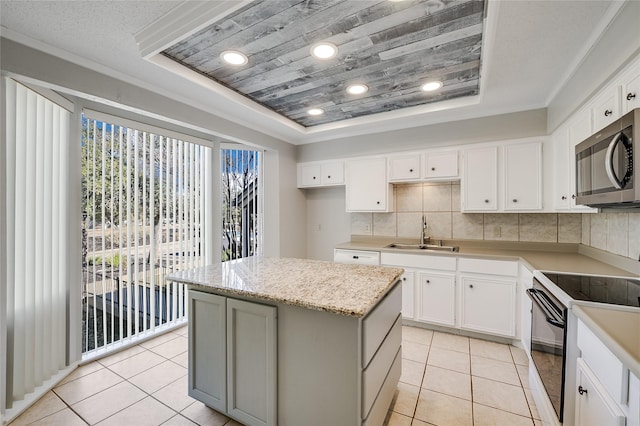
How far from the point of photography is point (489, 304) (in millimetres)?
2797

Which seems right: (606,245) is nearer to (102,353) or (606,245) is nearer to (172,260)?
(172,260)

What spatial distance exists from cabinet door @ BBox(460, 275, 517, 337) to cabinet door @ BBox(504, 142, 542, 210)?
819 millimetres

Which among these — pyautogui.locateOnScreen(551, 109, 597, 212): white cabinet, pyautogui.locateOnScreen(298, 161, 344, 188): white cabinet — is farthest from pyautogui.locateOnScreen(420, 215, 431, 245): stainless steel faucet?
pyautogui.locateOnScreen(551, 109, 597, 212): white cabinet

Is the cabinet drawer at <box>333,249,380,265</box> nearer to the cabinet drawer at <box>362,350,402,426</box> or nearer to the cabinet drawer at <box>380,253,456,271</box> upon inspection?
the cabinet drawer at <box>380,253,456,271</box>

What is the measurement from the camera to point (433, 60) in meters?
2.16

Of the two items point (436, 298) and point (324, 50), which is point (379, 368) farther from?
point (324, 50)

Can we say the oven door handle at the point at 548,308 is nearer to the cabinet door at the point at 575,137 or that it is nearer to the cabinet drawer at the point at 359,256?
the cabinet door at the point at 575,137

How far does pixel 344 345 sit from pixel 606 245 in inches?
101

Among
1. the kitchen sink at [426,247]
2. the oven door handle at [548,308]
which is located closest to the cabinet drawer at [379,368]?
the oven door handle at [548,308]

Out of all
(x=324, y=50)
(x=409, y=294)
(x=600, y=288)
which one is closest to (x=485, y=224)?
(x=409, y=294)

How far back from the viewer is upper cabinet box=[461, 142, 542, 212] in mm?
2818

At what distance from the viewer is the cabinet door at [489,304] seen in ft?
8.88

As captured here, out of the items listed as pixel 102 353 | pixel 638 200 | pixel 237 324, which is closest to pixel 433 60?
pixel 638 200

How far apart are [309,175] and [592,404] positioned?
363 cm
